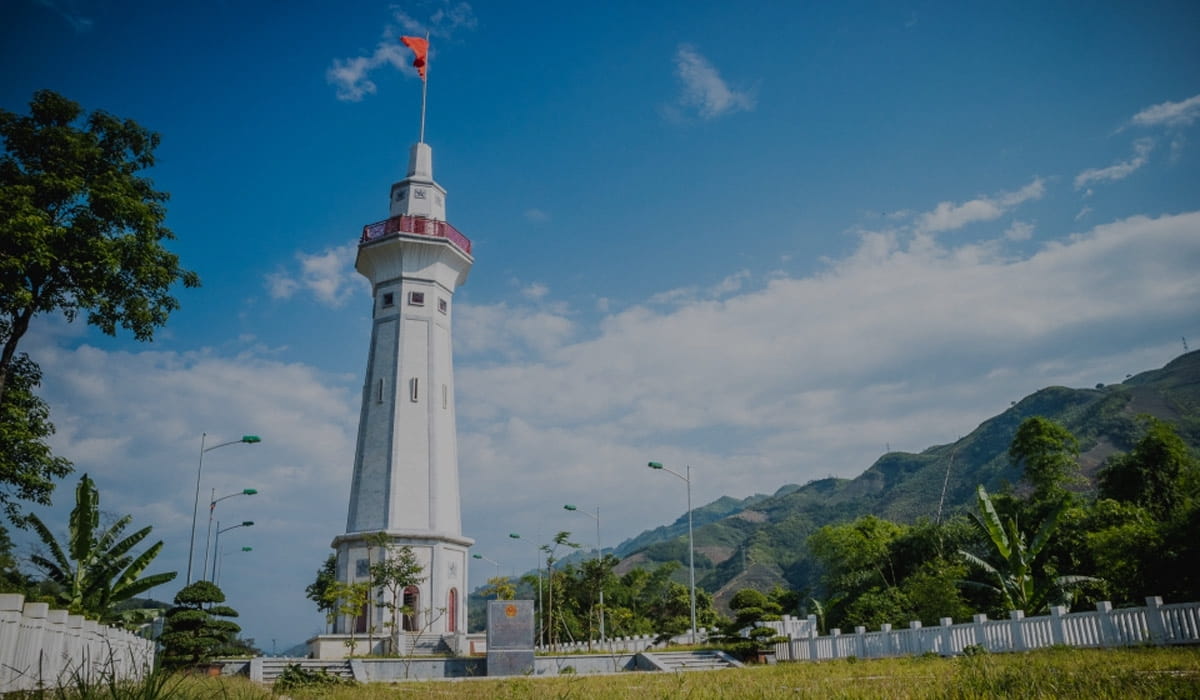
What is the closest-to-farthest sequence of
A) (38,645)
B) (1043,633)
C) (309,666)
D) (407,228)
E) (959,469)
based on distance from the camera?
(38,645)
(1043,633)
(309,666)
(407,228)
(959,469)

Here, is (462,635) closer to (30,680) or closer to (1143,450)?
(30,680)

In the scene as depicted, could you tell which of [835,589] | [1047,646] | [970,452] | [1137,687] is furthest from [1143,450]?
[970,452]

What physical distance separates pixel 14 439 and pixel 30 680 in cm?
1530

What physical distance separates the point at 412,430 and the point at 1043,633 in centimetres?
2716

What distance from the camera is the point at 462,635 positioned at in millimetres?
33938

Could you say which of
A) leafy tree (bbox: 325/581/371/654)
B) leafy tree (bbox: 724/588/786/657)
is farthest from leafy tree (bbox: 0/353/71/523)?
leafy tree (bbox: 724/588/786/657)

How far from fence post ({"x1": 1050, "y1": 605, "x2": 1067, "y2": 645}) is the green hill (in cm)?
10561

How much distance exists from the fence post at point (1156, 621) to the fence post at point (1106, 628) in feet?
2.54

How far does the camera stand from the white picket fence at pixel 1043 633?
15.1 m

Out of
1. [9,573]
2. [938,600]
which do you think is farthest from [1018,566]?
[9,573]

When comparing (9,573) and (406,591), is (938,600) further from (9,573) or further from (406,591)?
(9,573)

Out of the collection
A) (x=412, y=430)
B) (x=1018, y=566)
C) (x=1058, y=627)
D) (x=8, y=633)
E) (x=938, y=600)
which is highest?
(x=412, y=430)

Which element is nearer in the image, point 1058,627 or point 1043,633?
point 1058,627

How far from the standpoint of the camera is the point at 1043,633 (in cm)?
1764
